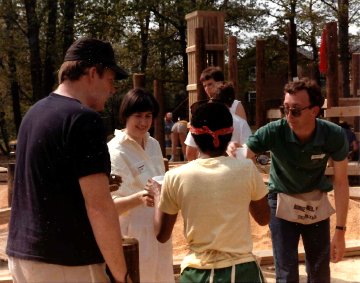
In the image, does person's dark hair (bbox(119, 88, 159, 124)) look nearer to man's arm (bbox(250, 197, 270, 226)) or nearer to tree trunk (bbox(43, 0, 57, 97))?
man's arm (bbox(250, 197, 270, 226))

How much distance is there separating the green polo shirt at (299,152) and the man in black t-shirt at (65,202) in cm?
188

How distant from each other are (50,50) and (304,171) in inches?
779

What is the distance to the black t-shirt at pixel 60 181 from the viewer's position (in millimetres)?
2135

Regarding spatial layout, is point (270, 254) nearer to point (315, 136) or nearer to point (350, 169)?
point (315, 136)

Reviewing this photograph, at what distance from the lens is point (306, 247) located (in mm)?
Result: 3869

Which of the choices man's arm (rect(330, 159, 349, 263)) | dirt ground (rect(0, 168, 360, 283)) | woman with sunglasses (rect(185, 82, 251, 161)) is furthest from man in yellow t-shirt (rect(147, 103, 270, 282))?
dirt ground (rect(0, 168, 360, 283))

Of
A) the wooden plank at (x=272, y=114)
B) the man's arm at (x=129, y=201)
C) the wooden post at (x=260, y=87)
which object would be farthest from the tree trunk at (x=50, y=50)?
the man's arm at (x=129, y=201)

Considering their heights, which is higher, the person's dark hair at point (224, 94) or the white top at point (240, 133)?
the person's dark hair at point (224, 94)

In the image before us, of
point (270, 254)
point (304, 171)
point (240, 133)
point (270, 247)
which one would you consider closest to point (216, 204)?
point (304, 171)

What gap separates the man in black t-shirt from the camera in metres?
2.14

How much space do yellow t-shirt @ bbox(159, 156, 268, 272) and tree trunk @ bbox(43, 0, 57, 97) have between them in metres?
20.1

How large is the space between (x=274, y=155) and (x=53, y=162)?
211cm

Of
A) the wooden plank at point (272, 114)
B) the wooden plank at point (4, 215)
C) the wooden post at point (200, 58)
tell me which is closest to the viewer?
the wooden plank at point (4, 215)

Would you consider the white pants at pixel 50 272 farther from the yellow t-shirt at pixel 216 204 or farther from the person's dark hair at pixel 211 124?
the person's dark hair at pixel 211 124
